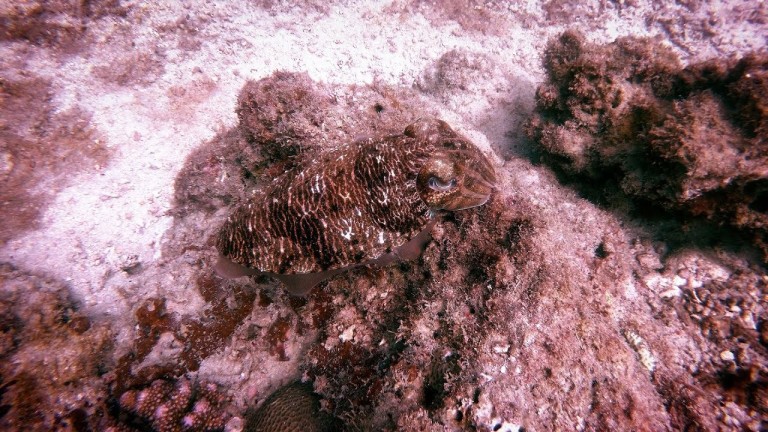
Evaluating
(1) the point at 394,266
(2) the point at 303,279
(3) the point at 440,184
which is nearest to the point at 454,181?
(3) the point at 440,184

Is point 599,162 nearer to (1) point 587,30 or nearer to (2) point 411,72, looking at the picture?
(2) point 411,72

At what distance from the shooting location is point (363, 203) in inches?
159

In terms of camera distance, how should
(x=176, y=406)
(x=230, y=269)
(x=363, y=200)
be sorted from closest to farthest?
(x=363, y=200) → (x=230, y=269) → (x=176, y=406)

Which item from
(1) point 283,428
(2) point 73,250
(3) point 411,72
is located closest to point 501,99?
(3) point 411,72

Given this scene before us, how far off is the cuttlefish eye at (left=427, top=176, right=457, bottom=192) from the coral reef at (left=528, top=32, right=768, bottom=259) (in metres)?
2.74

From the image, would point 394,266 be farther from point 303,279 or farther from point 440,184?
point 440,184

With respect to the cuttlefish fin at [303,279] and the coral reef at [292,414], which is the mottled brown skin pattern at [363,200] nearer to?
the cuttlefish fin at [303,279]

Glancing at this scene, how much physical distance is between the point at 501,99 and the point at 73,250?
10437 mm

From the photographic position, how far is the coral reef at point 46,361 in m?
4.30

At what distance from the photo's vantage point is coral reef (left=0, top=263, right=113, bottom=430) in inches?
169

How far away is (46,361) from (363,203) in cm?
536

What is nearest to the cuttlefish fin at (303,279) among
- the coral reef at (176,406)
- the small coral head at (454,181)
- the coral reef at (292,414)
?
the small coral head at (454,181)

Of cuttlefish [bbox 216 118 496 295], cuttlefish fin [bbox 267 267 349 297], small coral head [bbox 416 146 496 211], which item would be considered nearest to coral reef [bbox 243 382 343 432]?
cuttlefish fin [bbox 267 267 349 297]

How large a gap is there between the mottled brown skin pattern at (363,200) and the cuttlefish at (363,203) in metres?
0.01
